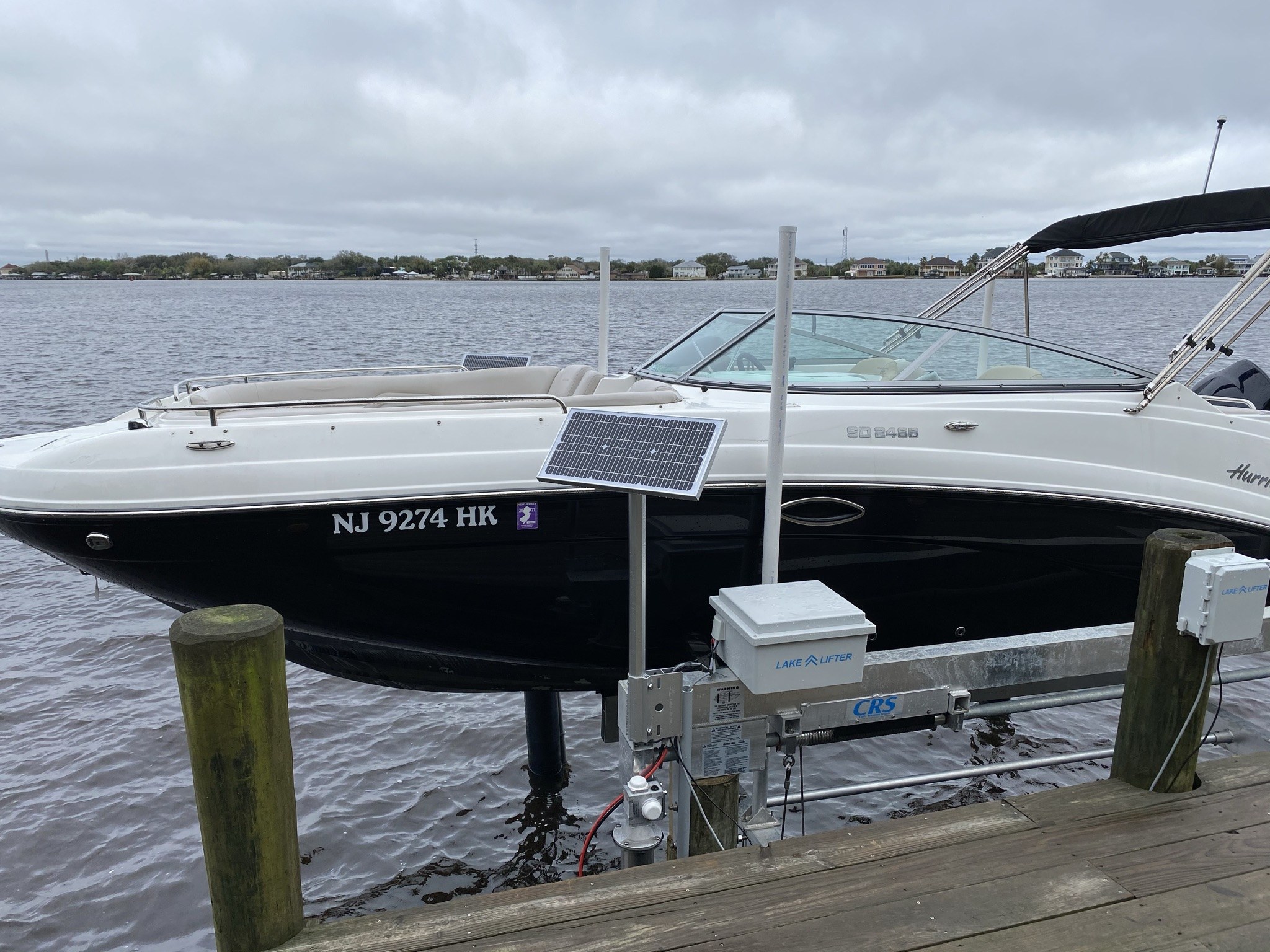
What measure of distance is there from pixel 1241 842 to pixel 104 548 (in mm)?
4024

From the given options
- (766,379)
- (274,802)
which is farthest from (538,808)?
(274,802)

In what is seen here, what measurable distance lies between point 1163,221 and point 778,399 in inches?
112

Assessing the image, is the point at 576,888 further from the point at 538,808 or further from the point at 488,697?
the point at 488,697

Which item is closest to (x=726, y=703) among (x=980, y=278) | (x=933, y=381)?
(x=933, y=381)

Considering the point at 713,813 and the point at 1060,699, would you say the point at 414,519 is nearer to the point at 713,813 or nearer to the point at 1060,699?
the point at 713,813

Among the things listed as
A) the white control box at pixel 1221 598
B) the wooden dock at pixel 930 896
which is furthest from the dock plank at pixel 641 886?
the white control box at pixel 1221 598

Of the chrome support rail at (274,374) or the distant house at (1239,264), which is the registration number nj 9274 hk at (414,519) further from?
the distant house at (1239,264)

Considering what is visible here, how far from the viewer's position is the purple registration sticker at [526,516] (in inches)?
151

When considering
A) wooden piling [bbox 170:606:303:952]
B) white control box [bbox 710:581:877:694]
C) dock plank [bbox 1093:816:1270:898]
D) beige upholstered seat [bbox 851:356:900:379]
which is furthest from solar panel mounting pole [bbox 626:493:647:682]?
beige upholstered seat [bbox 851:356:900:379]

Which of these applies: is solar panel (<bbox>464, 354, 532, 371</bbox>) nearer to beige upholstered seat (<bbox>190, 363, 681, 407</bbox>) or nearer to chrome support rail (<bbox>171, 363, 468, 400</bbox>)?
chrome support rail (<bbox>171, 363, 468, 400</bbox>)

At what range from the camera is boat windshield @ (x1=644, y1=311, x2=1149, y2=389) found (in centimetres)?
473

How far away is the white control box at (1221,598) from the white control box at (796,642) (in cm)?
96

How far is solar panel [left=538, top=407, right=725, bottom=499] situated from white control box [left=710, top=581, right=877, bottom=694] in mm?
481

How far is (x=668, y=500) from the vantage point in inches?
155
